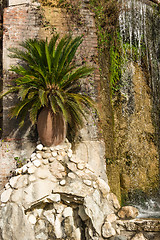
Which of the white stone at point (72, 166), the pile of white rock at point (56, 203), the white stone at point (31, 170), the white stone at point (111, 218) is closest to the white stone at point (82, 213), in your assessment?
the pile of white rock at point (56, 203)

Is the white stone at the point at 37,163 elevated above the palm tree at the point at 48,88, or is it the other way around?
the palm tree at the point at 48,88

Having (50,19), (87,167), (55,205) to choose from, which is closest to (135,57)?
(50,19)

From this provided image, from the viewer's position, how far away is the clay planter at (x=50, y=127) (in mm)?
5676

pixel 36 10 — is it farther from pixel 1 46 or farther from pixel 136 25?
pixel 136 25

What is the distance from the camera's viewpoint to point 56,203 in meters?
5.30

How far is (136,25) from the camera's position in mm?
8359

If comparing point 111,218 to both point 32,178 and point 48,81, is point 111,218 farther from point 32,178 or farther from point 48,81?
point 48,81

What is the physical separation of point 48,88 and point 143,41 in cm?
391

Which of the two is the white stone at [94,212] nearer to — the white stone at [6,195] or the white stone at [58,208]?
the white stone at [58,208]

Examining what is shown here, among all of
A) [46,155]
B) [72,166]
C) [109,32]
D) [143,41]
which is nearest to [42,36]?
[109,32]

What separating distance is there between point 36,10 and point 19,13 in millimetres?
365

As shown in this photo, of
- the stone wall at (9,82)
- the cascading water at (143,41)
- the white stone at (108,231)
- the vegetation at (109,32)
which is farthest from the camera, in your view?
the cascading water at (143,41)

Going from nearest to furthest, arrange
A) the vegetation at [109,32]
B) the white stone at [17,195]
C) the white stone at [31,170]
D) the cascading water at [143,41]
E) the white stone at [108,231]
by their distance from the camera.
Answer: the white stone at [108,231], the white stone at [17,195], the white stone at [31,170], the vegetation at [109,32], the cascading water at [143,41]

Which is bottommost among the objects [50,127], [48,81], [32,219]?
[32,219]
